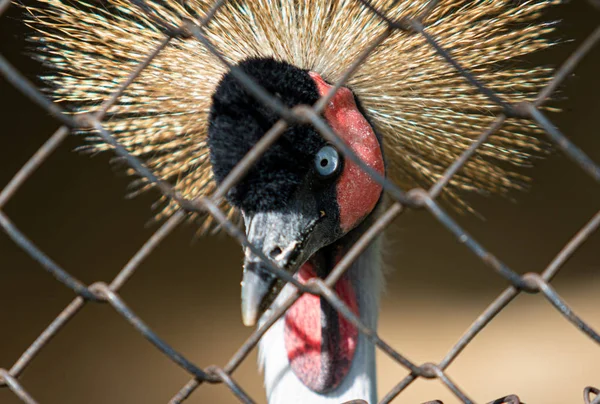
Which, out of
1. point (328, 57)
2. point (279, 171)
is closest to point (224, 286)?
point (328, 57)

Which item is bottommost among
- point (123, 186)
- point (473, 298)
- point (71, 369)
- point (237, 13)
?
point (71, 369)

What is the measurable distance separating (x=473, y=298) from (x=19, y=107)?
8.20 feet

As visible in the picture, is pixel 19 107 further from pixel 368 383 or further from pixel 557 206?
pixel 557 206

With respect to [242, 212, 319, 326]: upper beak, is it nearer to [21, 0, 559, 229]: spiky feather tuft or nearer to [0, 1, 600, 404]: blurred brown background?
[21, 0, 559, 229]: spiky feather tuft

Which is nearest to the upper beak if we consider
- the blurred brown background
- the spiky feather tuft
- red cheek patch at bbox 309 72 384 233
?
red cheek patch at bbox 309 72 384 233

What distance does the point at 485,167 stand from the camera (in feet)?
5.65

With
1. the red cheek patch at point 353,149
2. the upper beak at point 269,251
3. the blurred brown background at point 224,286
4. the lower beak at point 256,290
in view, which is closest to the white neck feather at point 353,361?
the red cheek patch at point 353,149

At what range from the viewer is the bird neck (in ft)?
5.09

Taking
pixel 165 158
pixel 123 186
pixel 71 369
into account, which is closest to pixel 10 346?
pixel 71 369

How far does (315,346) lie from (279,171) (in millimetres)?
491

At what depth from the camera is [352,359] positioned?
61.7 inches

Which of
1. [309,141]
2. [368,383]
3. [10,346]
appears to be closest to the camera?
[309,141]

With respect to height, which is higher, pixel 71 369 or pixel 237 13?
pixel 237 13

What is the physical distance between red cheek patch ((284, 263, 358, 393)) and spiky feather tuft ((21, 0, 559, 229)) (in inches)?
18.1
